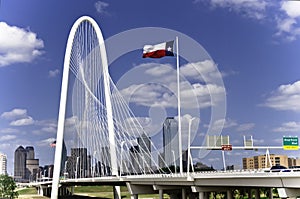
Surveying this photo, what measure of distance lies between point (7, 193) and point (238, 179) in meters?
23.7

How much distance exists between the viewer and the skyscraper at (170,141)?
26438 millimetres

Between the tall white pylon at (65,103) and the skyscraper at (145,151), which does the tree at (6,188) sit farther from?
the skyscraper at (145,151)

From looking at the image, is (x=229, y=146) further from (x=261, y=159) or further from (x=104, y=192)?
(x=104, y=192)

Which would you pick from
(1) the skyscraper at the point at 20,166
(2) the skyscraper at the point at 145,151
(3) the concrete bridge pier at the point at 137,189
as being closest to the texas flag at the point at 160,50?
(2) the skyscraper at the point at 145,151

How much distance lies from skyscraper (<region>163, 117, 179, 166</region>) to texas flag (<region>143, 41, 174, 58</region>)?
7804 millimetres

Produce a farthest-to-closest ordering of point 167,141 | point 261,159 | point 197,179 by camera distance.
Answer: point 261,159 < point 167,141 < point 197,179

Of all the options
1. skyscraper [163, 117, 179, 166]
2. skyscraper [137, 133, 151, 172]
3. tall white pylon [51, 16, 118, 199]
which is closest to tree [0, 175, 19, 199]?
tall white pylon [51, 16, 118, 199]

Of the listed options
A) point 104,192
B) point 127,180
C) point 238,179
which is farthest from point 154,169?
point 104,192

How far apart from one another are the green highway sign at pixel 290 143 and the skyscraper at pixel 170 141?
6.09 m

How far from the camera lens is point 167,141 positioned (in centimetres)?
2658

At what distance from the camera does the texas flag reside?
19188mm

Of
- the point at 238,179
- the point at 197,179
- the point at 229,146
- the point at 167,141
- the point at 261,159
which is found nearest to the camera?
the point at 238,179

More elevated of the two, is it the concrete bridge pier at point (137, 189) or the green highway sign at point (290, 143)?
the green highway sign at point (290, 143)

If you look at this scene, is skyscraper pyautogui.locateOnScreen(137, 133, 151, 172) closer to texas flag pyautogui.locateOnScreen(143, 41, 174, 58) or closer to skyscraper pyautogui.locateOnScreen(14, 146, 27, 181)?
texas flag pyautogui.locateOnScreen(143, 41, 174, 58)
